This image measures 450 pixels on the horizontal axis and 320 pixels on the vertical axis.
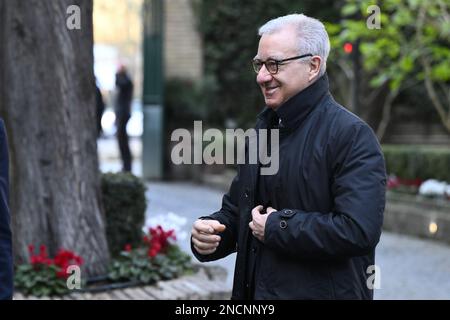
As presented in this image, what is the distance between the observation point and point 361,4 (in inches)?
438

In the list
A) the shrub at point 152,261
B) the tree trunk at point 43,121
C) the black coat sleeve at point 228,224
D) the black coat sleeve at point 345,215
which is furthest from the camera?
the shrub at point 152,261

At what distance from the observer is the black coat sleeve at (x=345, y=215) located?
290cm

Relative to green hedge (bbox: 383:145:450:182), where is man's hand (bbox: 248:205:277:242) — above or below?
above

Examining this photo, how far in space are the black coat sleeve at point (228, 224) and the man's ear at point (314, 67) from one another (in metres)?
0.52

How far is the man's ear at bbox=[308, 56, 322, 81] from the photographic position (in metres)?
3.14

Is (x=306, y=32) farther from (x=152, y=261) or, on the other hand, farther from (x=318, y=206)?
(x=152, y=261)

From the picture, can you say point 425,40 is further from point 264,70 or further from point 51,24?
point 264,70

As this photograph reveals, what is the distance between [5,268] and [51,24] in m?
3.59

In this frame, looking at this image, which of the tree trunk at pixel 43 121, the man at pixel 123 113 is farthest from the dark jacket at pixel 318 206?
the man at pixel 123 113

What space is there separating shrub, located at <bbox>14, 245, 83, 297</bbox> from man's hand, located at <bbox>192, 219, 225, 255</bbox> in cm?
268

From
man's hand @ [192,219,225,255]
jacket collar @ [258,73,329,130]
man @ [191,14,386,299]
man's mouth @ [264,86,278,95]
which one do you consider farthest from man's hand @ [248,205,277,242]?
man's mouth @ [264,86,278,95]

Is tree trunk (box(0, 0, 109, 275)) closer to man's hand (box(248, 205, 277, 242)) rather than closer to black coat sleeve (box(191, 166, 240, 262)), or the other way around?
black coat sleeve (box(191, 166, 240, 262))

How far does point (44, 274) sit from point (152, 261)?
95 cm

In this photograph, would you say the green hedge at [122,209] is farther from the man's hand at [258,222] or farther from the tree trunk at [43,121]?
the man's hand at [258,222]
